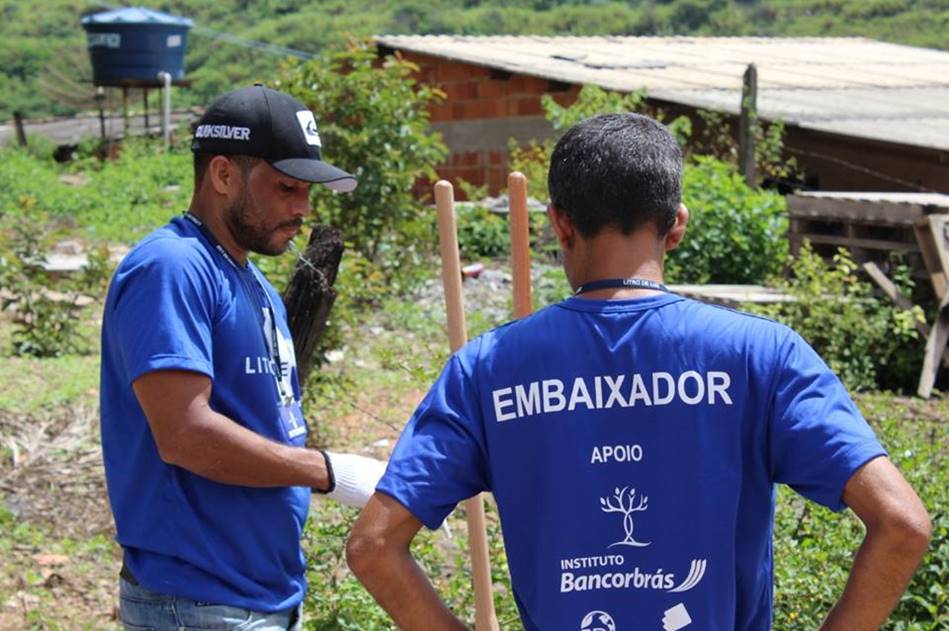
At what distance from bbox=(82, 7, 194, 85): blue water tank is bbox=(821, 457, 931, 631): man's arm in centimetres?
3088

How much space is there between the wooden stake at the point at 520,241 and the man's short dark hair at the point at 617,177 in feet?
2.50

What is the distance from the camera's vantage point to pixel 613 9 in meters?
63.7

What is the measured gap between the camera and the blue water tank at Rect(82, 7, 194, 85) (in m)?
31.5

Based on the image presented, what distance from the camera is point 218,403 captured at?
2838 mm

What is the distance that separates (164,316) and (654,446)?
1044mm

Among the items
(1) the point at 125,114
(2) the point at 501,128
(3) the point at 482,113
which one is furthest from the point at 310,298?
(1) the point at 125,114

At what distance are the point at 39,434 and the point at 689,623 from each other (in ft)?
19.8

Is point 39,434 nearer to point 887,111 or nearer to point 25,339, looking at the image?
point 25,339

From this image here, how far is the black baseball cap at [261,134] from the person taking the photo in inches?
116

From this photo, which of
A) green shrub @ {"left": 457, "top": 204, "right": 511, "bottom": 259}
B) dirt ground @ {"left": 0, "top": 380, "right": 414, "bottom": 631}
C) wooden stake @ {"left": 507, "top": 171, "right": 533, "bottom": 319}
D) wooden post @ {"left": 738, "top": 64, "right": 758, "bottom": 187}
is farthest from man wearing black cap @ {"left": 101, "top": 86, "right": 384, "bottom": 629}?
green shrub @ {"left": 457, "top": 204, "right": 511, "bottom": 259}

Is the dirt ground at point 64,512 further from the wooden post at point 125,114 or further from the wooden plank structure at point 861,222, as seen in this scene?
the wooden post at point 125,114

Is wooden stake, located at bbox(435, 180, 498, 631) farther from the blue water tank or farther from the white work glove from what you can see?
the blue water tank

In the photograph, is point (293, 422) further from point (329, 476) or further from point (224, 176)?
point (224, 176)

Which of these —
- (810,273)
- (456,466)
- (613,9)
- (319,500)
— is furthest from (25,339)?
(613,9)
